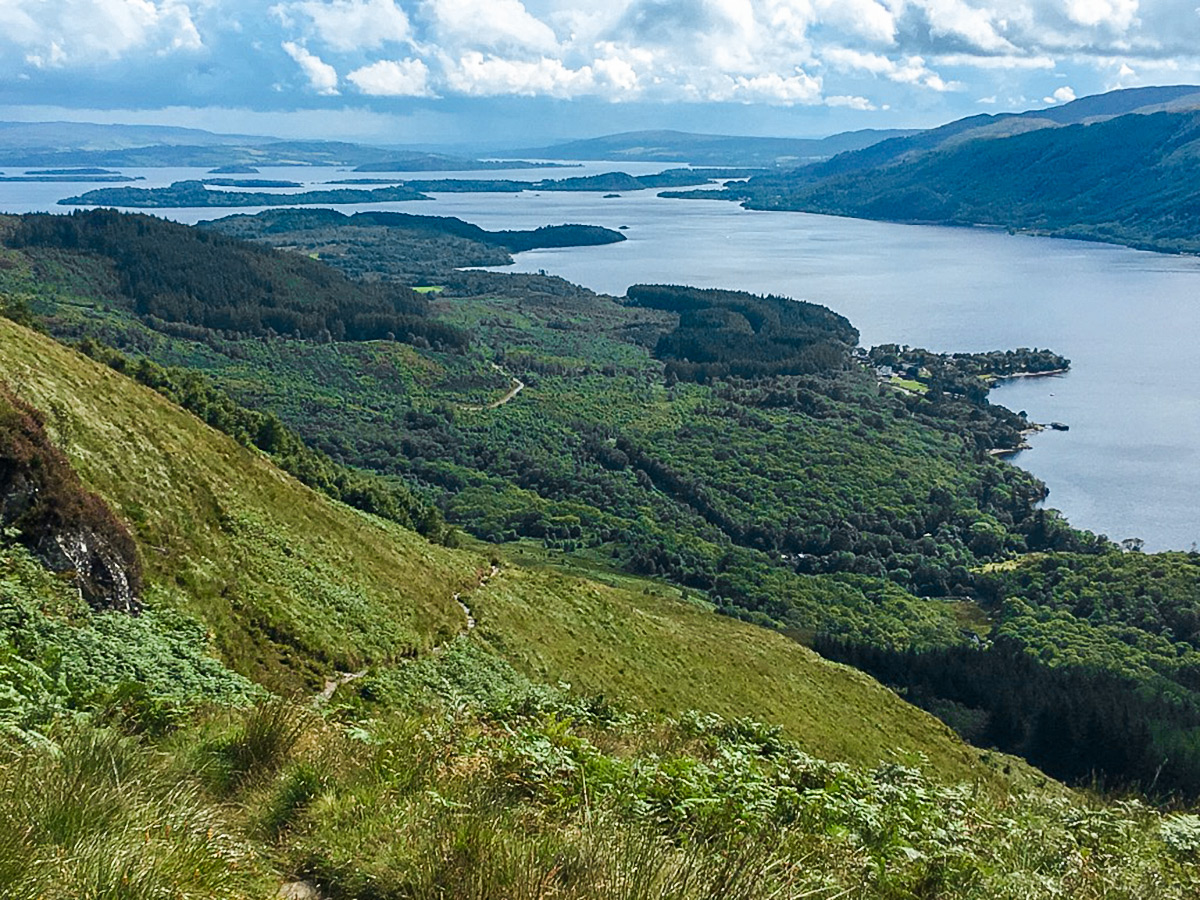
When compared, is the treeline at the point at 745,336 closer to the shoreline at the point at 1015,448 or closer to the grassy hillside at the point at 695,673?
the shoreline at the point at 1015,448

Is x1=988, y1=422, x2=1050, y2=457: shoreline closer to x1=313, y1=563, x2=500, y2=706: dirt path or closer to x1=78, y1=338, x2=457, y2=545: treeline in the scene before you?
x1=78, y1=338, x2=457, y2=545: treeline

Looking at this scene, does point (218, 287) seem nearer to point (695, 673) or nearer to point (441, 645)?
point (695, 673)

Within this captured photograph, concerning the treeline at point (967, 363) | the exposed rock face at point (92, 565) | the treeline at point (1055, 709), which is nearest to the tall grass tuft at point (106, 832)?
the exposed rock face at point (92, 565)

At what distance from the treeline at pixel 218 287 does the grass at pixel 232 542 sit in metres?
124

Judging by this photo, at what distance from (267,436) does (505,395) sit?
85.8 meters

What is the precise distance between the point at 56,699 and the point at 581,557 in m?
71.7

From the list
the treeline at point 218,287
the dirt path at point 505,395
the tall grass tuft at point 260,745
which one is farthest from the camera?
the treeline at point 218,287

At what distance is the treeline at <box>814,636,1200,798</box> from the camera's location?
42344 millimetres

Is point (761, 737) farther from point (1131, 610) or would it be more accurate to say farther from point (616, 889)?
point (1131, 610)

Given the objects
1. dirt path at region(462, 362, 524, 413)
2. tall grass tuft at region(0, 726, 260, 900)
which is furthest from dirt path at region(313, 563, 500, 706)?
dirt path at region(462, 362, 524, 413)

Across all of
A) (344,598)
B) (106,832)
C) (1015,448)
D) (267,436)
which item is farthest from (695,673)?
(1015,448)

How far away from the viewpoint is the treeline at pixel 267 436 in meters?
42.4

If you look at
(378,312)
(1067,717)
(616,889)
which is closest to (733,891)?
(616,889)

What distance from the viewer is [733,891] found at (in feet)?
16.8
